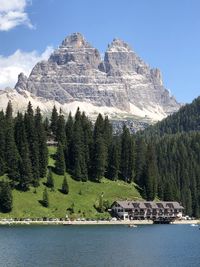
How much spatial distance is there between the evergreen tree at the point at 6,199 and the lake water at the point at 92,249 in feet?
61.4

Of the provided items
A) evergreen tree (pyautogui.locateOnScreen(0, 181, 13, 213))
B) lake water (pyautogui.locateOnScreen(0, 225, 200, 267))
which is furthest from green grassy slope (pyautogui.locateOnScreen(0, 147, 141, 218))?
lake water (pyautogui.locateOnScreen(0, 225, 200, 267))

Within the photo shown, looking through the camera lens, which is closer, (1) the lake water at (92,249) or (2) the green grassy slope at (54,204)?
(1) the lake water at (92,249)

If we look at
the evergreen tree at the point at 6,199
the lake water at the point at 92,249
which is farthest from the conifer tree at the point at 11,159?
the lake water at the point at 92,249

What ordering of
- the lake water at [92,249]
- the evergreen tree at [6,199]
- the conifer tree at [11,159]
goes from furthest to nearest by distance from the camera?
the conifer tree at [11,159], the evergreen tree at [6,199], the lake water at [92,249]

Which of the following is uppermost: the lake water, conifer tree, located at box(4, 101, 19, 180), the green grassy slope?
conifer tree, located at box(4, 101, 19, 180)

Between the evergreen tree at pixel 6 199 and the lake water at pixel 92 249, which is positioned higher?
the evergreen tree at pixel 6 199

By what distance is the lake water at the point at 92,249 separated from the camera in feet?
314

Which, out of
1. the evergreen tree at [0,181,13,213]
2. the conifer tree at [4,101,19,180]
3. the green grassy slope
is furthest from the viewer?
the conifer tree at [4,101,19,180]

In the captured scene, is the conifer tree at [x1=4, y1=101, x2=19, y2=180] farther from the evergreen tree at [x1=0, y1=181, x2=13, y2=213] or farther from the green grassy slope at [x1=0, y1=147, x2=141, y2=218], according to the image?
the evergreen tree at [x1=0, y1=181, x2=13, y2=213]

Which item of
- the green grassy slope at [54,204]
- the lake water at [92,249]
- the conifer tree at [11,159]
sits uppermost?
the conifer tree at [11,159]

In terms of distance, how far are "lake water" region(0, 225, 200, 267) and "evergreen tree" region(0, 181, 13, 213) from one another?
18721mm

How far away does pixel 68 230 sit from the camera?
15900 cm

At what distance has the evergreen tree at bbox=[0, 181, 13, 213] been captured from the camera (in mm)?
176250

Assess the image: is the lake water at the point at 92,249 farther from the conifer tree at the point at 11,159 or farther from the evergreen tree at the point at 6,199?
the conifer tree at the point at 11,159
